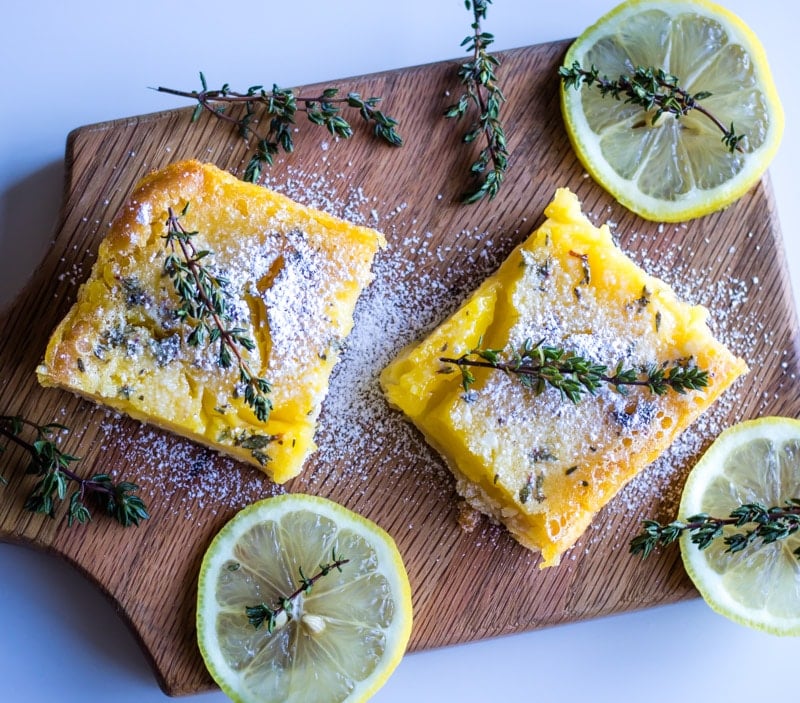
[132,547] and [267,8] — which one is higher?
[267,8]

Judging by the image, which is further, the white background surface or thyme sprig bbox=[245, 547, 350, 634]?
the white background surface

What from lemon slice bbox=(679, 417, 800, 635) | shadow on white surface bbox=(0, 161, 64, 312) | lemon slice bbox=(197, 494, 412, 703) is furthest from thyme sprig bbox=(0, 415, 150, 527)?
lemon slice bbox=(679, 417, 800, 635)

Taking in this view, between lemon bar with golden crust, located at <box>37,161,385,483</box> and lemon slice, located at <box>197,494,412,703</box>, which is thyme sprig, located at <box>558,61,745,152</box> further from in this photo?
lemon slice, located at <box>197,494,412,703</box>

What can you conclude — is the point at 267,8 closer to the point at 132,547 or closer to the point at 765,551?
the point at 132,547

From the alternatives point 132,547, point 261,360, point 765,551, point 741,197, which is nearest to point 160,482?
point 132,547

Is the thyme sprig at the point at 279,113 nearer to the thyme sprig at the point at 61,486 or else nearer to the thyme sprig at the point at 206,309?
the thyme sprig at the point at 206,309

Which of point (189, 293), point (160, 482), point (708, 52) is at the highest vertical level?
point (708, 52)
